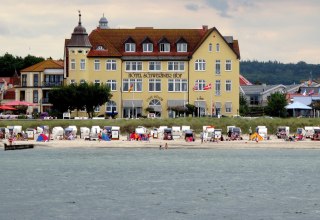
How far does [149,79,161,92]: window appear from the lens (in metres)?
125

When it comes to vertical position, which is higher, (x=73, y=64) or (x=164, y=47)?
(x=164, y=47)

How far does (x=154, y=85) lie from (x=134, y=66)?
331 cm

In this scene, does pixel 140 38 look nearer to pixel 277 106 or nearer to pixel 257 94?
pixel 277 106

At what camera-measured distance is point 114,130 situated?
332ft

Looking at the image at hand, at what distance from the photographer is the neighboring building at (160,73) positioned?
408ft

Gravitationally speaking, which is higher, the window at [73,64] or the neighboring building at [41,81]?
the window at [73,64]

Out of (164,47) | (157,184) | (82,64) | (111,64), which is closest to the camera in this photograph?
(157,184)

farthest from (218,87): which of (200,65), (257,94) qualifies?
(257,94)

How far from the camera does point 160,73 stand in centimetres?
12556

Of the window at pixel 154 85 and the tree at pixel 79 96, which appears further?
the window at pixel 154 85

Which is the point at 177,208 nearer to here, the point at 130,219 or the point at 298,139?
the point at 130,219

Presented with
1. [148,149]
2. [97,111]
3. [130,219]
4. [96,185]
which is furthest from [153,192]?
[97,111]

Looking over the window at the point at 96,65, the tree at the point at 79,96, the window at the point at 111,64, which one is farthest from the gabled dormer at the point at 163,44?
the tree at the point at 79,96

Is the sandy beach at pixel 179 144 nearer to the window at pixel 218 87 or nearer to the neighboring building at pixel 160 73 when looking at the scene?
the neighboring building at pixel 160 73
